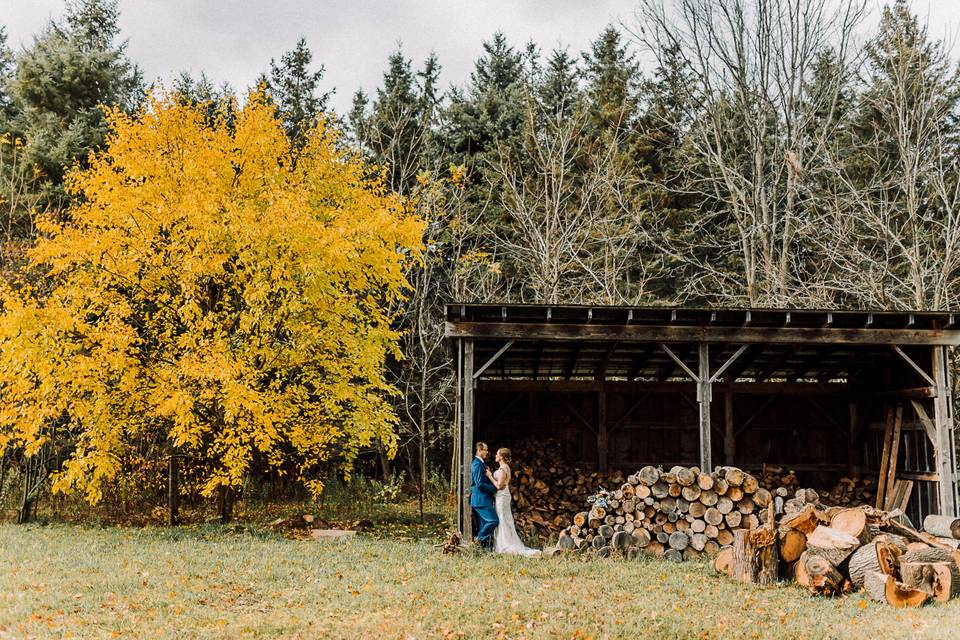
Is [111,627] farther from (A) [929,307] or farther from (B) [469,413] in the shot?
(A) [929,307]

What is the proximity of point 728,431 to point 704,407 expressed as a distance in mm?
4147

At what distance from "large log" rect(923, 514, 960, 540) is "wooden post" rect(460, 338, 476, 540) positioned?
19.9 feet

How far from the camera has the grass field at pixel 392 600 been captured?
22.1ft

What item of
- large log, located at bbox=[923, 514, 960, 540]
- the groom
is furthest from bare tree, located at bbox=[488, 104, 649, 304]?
large log, located at bbox=[923, 514, 960, 540]

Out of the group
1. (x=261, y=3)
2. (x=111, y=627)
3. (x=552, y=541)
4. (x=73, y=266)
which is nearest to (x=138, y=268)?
(x=73, y=266)

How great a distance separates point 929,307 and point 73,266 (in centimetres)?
1820

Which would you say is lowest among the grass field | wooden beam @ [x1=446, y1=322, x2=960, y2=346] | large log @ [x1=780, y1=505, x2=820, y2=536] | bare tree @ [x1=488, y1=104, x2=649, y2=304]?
the grass field

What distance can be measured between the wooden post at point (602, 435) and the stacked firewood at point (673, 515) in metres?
4.26

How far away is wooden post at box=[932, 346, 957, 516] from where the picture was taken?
11.4m

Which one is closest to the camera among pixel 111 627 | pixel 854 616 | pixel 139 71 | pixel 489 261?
pixel 111 627

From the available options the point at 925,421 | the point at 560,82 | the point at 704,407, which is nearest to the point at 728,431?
the point at 925,421

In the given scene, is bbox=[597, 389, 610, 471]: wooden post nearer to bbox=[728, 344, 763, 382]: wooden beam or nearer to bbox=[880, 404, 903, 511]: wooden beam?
bbox=[728, 344, 763, 382]: wooden beam

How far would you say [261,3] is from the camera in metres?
24.5

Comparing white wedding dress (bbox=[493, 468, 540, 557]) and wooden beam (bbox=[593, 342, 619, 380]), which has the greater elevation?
wooden beam (bbox=[593, 342, 619, 380])
